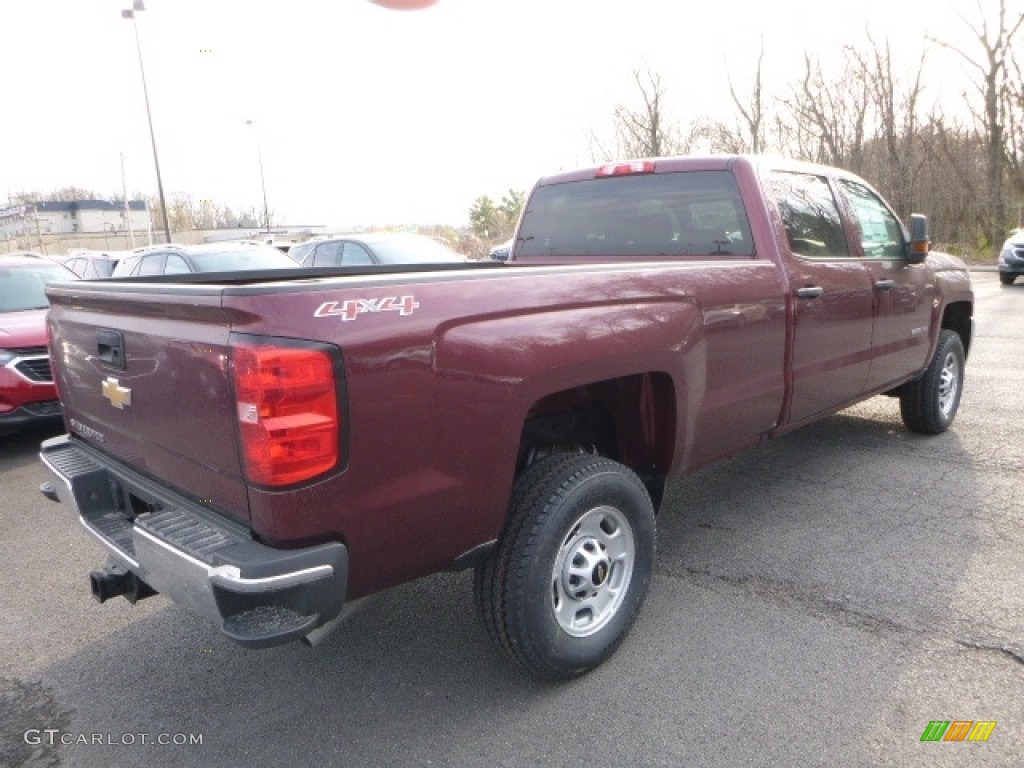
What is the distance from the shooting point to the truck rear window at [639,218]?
401cm

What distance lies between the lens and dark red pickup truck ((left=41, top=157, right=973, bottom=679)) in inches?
83.0

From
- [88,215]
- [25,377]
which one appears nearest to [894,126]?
[25,377]

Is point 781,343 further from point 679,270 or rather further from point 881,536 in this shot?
point 881,536

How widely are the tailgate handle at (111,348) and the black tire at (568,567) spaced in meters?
1.41

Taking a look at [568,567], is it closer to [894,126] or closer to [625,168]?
[625,168]

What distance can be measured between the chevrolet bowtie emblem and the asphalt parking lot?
110 centimetres

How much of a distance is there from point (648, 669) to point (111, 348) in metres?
2.24

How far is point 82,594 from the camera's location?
3758mm

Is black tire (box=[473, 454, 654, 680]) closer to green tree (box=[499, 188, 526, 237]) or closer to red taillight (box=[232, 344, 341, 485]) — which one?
red taillight (box=[232, 344, 341, 485])

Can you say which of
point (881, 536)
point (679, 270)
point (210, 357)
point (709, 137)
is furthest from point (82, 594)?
point (709, 137)

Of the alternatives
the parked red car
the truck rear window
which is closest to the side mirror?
the truck rear window

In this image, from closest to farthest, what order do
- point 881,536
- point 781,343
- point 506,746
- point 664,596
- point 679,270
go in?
point 506,746
point 679,270
point 664,596
point 781,343
point 881,536

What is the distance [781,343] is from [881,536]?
1.17 m

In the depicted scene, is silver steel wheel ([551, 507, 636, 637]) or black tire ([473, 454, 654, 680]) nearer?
black tire ([473, 454, 654, 680])
